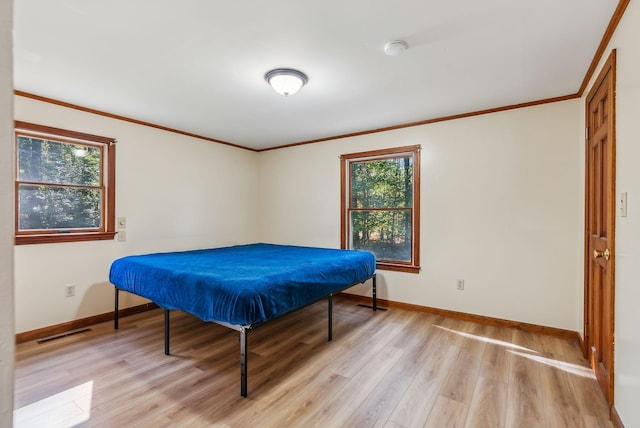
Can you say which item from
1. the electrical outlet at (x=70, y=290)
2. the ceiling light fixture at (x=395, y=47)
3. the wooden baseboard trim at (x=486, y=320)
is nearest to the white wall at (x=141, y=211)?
the electrical outlet at (x=70, y=290)

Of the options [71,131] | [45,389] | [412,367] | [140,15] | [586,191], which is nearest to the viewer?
[140,15]

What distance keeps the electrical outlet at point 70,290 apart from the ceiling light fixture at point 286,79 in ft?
9.53

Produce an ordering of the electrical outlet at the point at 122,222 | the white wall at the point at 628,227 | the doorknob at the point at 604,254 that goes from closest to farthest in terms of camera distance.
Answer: the white wall at the point at 628,227 → the doorknob at the point at 604,254 → the electrical outlet at the point at 122,222

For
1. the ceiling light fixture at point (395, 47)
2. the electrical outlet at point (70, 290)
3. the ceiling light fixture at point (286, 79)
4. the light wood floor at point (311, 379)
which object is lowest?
the light wood floor at point (311, 379)

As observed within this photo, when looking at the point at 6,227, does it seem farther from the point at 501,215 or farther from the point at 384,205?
the point at 384,205

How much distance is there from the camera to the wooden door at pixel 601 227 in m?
1.85

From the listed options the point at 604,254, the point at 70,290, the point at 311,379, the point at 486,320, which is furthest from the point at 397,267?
the point at 70,290

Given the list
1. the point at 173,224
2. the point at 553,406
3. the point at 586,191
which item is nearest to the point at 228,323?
the point at 553,406

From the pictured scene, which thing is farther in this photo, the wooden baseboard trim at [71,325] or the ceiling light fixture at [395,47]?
the wooden baseboard trim at [71,325]

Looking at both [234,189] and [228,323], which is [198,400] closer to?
[228,323]

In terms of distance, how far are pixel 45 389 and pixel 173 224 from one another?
88.9 inches

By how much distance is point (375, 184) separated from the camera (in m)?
4.30

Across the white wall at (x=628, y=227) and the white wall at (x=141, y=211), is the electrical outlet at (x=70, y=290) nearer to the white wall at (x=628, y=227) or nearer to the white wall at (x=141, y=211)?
the white wall at (x=141, y=211)

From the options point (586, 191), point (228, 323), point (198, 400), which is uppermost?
point (586, 191)
